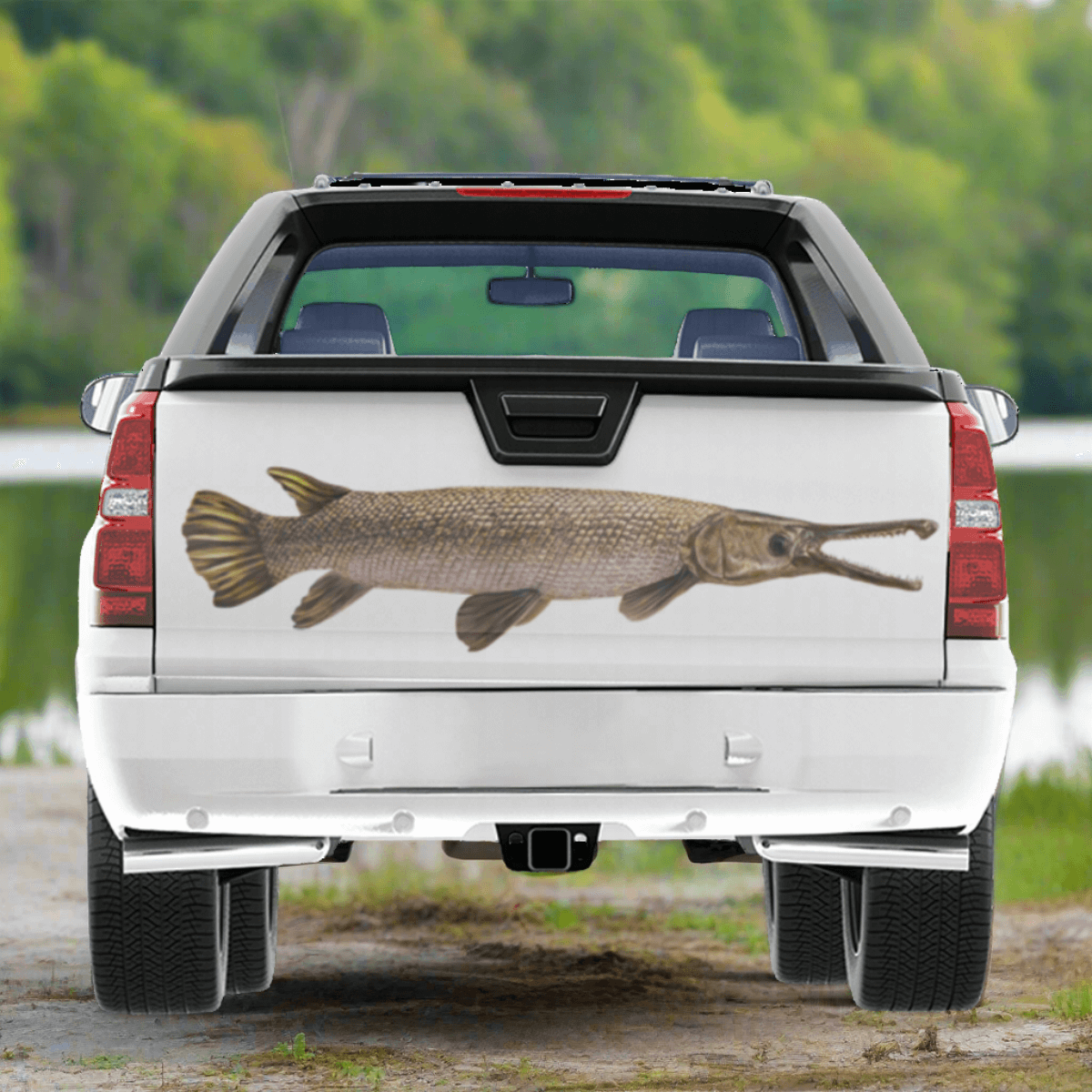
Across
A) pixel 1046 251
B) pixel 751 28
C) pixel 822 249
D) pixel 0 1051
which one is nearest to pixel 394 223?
pixel 822 249

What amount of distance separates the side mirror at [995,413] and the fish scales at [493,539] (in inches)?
34.3

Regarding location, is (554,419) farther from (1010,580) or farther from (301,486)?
(1010,580)

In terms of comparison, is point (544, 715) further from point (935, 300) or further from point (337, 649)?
point (935, 300)

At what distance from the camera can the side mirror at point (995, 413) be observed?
458cm

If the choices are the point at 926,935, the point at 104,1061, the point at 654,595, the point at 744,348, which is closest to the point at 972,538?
the point at 654,595

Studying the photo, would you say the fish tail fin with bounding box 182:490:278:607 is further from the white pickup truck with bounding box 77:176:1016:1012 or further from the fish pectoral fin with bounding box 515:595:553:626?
the fish pectoral fin with bounding box 515:595:553:626

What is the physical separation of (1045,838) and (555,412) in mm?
8442

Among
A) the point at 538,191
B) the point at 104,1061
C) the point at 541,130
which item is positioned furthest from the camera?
the point at 541,130

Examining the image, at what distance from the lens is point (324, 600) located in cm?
404

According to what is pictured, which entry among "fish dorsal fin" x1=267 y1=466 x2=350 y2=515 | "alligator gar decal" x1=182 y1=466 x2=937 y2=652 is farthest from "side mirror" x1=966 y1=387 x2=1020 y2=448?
"fish dorsal fin" x1=267 y1=466 x2=350 y2=515

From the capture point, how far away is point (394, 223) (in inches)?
223

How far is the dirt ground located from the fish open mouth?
1333 mm

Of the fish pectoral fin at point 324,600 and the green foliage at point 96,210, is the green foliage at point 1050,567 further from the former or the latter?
the green foliage at point 96,210

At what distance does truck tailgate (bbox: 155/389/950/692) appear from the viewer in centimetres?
403
